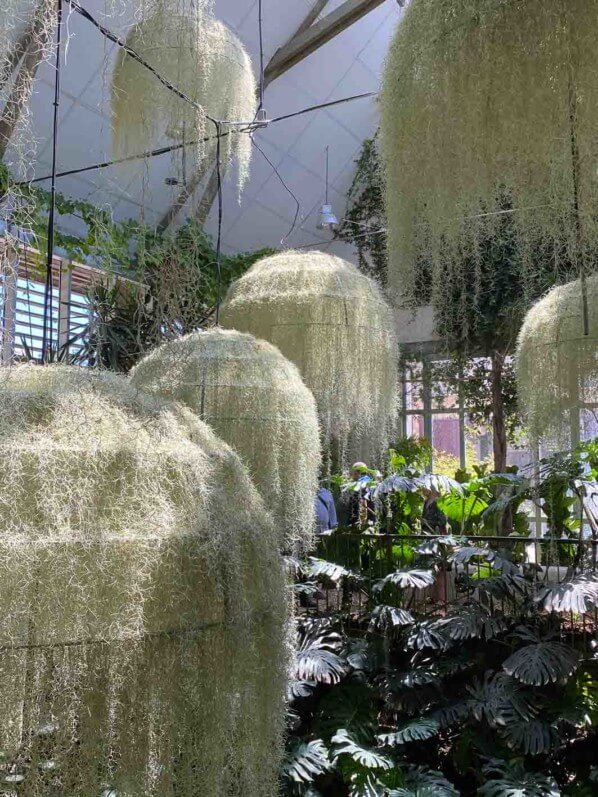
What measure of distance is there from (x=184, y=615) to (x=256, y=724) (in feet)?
0.73

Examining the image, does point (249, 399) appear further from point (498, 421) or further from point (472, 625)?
point (498, 421)

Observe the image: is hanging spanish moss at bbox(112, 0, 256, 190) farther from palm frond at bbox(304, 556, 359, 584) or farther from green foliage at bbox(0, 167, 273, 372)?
palm frond at bbox(304, 556, 359, 584)

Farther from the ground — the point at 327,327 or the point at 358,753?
the point at 327,327

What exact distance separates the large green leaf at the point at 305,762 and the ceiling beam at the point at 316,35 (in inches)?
212

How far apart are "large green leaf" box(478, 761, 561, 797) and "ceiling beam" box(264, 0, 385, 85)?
5530 millimetres

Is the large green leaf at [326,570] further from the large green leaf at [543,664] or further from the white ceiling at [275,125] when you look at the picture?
the white ceiling at [275,125]

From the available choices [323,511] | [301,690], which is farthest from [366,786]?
[323,511]

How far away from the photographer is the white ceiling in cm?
541

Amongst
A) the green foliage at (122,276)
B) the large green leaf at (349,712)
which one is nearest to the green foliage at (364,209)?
the green foliage at (122,276)

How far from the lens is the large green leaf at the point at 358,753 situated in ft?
9.07

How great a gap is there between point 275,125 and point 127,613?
22.0ft

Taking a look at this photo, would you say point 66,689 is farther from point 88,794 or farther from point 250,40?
point 250,40

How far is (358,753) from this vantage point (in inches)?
109

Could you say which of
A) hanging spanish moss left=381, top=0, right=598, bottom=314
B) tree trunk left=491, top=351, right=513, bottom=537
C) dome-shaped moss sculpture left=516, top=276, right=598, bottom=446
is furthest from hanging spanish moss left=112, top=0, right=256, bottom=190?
tree trunk left=491, top=351, right=513, bottom=537
